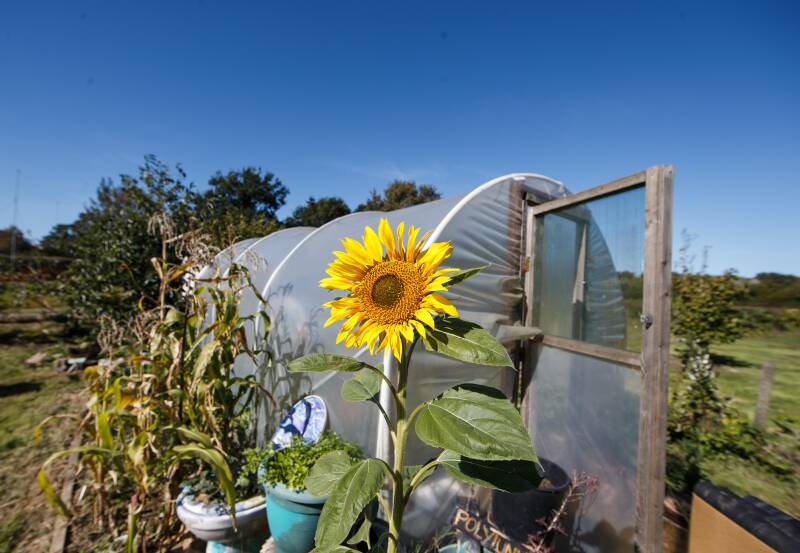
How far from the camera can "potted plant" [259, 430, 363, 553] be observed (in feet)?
7.31

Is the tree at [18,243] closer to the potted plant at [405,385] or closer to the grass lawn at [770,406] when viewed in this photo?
the potted plant at [405,385]

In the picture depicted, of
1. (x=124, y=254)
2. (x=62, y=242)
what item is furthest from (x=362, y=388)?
(x=62, y=242)

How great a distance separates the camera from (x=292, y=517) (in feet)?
7.39

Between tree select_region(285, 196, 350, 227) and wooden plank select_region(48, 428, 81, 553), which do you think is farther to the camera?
tree select_region(285, 196, 350, 227)

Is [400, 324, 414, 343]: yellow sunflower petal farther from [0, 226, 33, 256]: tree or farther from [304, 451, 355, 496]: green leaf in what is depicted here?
[0, 226, 33, 256]: tree

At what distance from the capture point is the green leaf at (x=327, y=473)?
1.04 m

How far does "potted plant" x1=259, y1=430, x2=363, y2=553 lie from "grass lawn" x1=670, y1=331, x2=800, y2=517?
3.41 metres

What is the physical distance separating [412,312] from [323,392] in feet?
7.57

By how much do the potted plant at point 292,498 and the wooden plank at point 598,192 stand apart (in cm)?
213

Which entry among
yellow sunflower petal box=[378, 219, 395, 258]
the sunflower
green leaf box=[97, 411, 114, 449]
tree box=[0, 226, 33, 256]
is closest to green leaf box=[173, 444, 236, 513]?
green leaf box=[97, 411, 114, 449]

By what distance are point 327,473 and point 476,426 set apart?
518 millimetres

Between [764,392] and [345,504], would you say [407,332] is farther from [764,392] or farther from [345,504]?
[764,392]

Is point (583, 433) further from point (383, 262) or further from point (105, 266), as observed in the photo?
point (105, 266)

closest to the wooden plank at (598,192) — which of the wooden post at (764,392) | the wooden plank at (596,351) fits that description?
the wooden plank at (596,351)
